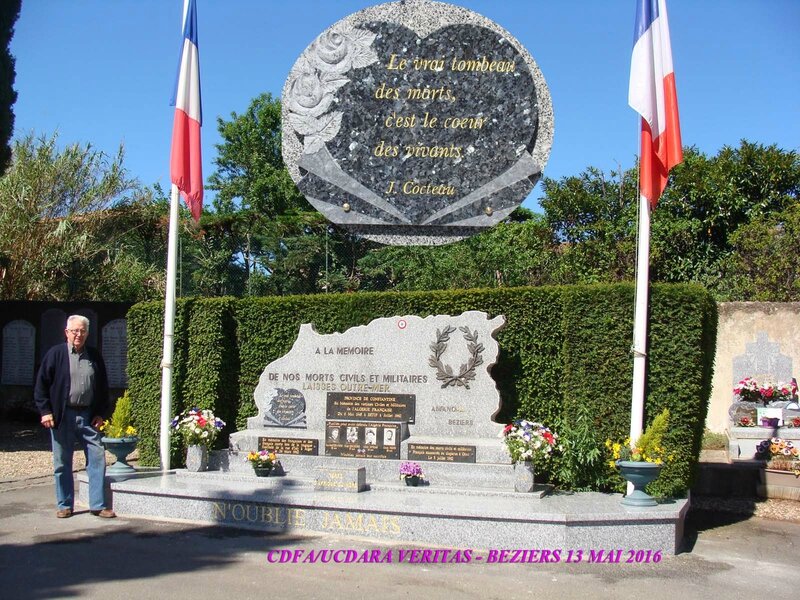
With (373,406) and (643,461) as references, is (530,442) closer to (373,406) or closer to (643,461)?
(643,461)

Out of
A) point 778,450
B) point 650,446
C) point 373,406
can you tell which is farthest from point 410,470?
point 778,450

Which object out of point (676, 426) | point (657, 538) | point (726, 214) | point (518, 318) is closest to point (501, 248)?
point (726, 214)

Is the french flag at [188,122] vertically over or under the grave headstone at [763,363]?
over

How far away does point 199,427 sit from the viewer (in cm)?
943

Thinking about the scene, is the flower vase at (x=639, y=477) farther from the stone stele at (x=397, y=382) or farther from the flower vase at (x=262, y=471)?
the flower vase at (x=262, y=471)

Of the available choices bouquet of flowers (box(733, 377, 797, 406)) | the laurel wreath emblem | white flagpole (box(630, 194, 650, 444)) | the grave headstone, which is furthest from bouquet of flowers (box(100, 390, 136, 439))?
the grave headstone

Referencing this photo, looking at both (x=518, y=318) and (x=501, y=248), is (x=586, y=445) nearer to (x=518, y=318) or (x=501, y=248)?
(x=518, y=318)

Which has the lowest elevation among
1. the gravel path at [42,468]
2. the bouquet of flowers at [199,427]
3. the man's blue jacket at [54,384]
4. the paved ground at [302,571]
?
the gravel path at [42,468]

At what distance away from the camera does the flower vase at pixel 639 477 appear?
7461mm

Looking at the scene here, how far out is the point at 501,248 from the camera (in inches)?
725

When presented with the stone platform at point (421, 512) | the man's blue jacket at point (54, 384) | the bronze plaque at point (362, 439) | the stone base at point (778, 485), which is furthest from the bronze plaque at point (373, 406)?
the stone base at point (778, 485)

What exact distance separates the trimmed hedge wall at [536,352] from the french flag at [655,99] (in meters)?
1.27

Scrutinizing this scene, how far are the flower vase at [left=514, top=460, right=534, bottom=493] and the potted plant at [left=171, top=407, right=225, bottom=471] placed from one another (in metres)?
3.65

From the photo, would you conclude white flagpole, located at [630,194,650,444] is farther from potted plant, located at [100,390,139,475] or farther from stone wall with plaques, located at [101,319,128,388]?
stone wall with plaques, located at [101,319,128,388]
